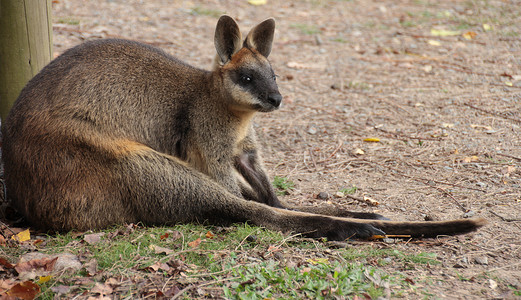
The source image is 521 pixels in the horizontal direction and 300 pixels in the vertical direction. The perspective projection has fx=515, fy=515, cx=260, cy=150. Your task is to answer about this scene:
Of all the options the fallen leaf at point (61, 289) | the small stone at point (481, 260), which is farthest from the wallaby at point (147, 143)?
the fallen leaf at point (61, 289)

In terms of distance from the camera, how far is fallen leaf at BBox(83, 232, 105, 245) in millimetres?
4078

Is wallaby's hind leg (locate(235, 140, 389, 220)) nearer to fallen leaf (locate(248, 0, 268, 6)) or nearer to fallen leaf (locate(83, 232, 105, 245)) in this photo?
fallen leaf (locate(83, 232, 105, 245))

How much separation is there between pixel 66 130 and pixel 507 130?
541cm

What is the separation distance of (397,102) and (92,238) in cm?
518

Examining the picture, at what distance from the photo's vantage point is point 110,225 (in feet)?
14.3

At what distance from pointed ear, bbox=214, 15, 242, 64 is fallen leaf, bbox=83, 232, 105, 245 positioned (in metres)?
1.96

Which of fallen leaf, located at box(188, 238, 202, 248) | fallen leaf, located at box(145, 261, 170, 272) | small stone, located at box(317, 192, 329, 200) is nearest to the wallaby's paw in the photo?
small stone, located at box(317, 192, 329, 200)

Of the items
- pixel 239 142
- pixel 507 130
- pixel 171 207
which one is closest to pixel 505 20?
pixel 507 130

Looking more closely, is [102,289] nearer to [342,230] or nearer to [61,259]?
[61,259]

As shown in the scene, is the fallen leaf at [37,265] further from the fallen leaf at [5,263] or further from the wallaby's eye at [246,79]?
the wallaby's eye at [246,79]

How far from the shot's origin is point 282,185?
219 inches

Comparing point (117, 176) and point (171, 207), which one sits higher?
point (117, 176)

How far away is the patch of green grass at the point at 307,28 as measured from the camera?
35.2ft

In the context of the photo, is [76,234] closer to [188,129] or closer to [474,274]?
[188,129]
